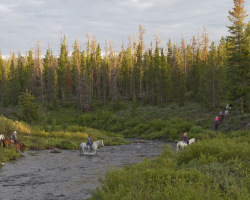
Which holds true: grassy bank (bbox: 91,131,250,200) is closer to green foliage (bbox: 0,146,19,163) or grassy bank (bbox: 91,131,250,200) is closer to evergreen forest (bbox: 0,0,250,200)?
evergreen forest (bbox: 0,0,250,200)

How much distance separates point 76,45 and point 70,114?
27427 millimetres

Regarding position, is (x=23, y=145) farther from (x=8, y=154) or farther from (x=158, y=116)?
(x=158, y=116)

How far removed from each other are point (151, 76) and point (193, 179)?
182ft

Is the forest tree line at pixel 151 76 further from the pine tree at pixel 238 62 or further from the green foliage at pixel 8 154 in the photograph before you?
the green foliage at pixel 8 154

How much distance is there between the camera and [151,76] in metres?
64.1

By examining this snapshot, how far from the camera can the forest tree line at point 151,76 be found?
35.7m

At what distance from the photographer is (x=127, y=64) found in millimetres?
74625

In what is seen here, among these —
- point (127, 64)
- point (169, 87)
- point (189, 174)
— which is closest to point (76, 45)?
point (127, 64)

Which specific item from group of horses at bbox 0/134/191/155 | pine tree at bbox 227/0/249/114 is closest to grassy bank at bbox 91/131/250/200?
group of horses at bbox 0/134/191/155

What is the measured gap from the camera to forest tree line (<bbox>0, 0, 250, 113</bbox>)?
117 ft

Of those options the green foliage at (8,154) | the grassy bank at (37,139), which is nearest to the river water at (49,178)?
the green foliage at (8,154)

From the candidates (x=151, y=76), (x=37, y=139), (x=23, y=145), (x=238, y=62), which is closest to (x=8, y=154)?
(x=23, y=145)

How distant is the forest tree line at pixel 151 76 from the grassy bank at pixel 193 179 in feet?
71.9

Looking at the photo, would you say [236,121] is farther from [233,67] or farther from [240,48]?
[240,48]
